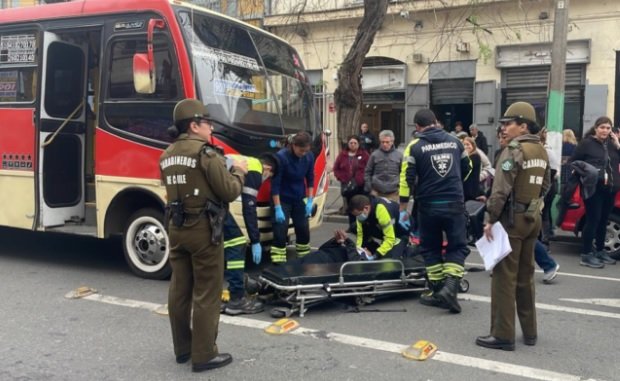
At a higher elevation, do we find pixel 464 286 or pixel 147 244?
pixel 147 244

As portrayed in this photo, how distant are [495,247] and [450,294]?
3.38 feet

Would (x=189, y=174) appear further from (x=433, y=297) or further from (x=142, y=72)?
(x=433, y=297)

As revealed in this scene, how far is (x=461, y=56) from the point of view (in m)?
15.0

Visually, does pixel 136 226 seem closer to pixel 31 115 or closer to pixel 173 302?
pixel 31 115

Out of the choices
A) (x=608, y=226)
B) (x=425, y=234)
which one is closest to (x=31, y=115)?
(x=425, y=234)

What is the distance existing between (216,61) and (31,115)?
240cm

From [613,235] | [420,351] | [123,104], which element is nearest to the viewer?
[420,351]

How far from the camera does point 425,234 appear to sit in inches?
216

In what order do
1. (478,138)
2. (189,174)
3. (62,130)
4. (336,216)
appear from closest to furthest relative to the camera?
(189,174) → (62,130) → (336,216) → (478,138)

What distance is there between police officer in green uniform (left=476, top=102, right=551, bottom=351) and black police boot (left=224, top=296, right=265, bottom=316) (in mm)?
1948

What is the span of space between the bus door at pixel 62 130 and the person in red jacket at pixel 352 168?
4189 mm

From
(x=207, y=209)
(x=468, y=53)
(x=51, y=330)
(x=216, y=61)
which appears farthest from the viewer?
(x=468, y=53)

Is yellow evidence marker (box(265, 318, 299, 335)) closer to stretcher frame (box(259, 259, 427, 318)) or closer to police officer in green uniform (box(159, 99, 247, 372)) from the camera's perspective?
stretcher frame (box(259, 259, 427, 318))

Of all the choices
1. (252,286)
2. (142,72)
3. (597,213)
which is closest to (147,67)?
(142,72)
